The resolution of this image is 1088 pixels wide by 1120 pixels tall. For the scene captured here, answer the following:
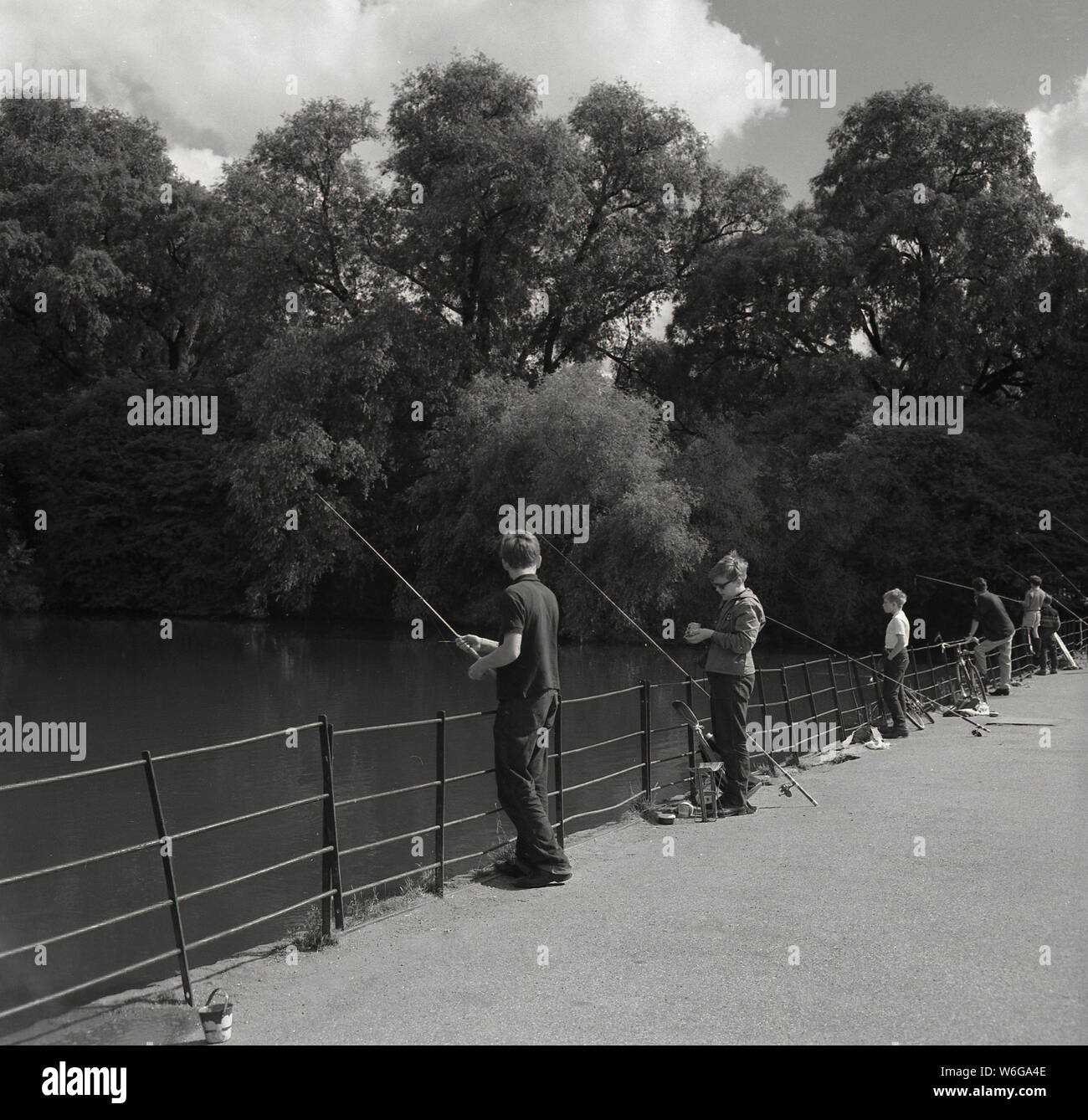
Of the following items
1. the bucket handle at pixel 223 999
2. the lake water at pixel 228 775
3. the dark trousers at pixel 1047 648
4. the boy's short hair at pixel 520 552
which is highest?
the boy's short hair at pixel 520 552

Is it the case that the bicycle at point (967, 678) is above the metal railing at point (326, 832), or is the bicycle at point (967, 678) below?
below

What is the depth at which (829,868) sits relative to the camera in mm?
7637

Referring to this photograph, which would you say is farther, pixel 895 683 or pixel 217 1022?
pixel 895 683

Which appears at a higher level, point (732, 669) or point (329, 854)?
point (732, 669)

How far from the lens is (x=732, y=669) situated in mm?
9211

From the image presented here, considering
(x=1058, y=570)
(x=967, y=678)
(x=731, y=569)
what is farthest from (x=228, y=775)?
(x=1058, y=570)

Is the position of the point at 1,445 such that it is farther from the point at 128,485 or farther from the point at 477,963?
the point at 477,963

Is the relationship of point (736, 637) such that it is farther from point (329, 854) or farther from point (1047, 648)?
point (1047, 648)

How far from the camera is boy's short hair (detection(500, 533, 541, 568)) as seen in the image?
23.5 feet

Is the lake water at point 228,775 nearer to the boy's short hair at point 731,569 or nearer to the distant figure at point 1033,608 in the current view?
the boy's short hair at point 731,569

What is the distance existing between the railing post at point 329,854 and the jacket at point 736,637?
365cm

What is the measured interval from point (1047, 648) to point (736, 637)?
55.6 feet

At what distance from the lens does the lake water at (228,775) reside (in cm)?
1021

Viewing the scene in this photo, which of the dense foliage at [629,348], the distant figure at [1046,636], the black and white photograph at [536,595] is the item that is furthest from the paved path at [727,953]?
the dense foliage at [629,348]
